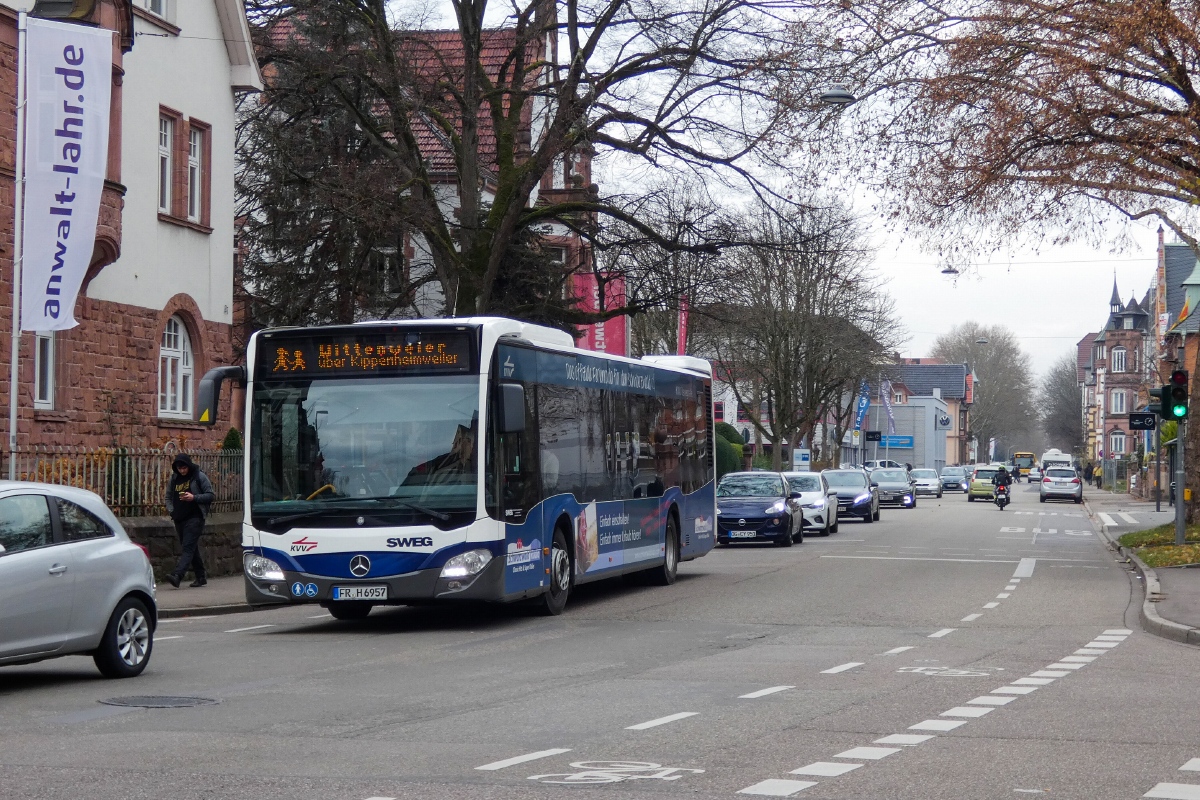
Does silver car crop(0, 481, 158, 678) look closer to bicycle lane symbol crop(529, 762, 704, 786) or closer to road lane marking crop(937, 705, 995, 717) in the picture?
bicycle lane symbol crop(529, 762, 704, 786)

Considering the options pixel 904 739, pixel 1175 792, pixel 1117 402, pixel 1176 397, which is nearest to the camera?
pixel 1175 792

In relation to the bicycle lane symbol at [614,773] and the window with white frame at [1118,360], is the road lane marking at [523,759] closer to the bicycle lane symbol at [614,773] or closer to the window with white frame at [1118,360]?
the bicycle lane symbol at [614,773]

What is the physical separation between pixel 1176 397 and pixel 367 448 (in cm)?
1498

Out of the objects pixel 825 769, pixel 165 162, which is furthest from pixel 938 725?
pixel 165 162

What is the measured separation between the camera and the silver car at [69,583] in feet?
34.7

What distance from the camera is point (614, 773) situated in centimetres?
757

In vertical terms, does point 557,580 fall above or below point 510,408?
below

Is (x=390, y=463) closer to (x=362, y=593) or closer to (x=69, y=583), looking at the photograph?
(x=362, y=593)

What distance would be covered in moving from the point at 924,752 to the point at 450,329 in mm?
8022

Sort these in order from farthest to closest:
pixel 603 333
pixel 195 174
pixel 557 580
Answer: pixel 603 333
pixel 195 174
pixel 557 580

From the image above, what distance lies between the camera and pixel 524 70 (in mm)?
27656

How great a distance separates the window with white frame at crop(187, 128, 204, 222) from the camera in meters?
27.0

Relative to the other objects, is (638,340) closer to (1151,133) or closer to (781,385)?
(781,385)

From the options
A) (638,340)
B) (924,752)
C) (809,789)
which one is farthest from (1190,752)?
(638,340)
